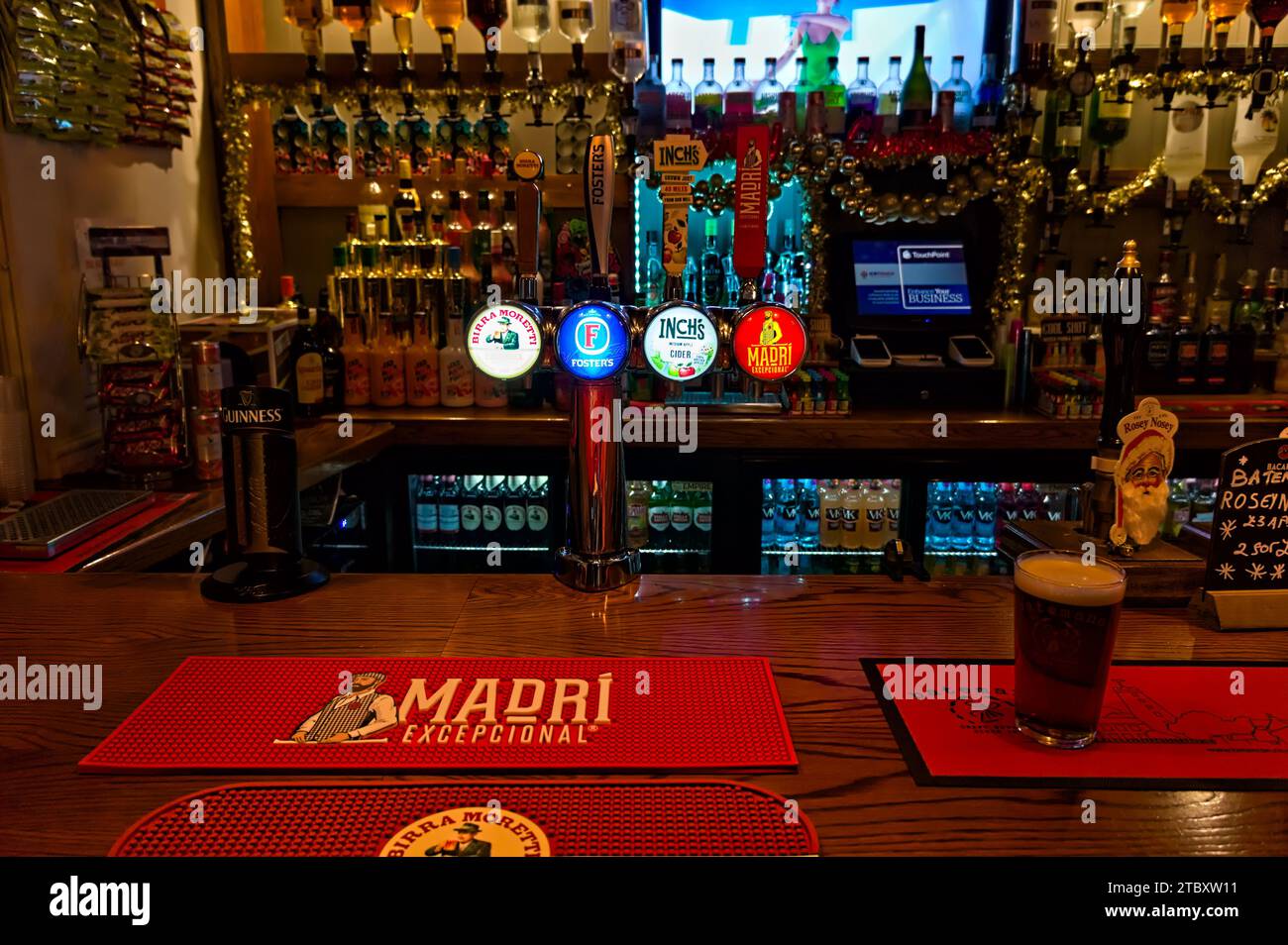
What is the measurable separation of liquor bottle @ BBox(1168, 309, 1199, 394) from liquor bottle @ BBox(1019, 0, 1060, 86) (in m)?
0.99

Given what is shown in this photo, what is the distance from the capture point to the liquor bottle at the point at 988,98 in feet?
10.9

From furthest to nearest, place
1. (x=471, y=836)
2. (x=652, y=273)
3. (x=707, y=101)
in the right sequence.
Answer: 1. (x=652, y=273)
2. (x=707, y=101)
3. (x=471, y=836)

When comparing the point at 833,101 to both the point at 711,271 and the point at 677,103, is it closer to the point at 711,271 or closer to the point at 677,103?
the point at 677,103

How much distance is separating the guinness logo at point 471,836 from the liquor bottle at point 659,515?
251 centimetres

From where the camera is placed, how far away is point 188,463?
2.45 metres

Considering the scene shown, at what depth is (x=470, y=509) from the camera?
134 inches

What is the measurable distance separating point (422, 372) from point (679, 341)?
2.07 meters

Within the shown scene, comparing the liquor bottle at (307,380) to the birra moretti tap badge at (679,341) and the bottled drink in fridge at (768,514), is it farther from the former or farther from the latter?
the birra moretti tap badge at (679,341)

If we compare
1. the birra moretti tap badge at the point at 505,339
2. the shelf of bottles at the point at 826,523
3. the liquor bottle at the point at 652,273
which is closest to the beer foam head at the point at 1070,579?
the birra moretti tap badge at the point at 505,339

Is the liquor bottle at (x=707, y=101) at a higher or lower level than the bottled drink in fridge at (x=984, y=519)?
higher

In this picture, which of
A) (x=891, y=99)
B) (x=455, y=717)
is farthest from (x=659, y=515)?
(x=455, y=717)

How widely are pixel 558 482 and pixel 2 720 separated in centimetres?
226

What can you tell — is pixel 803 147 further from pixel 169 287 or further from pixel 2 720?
pixel 2 720

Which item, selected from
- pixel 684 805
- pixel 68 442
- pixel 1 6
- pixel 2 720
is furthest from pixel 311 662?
pixel 1 6
